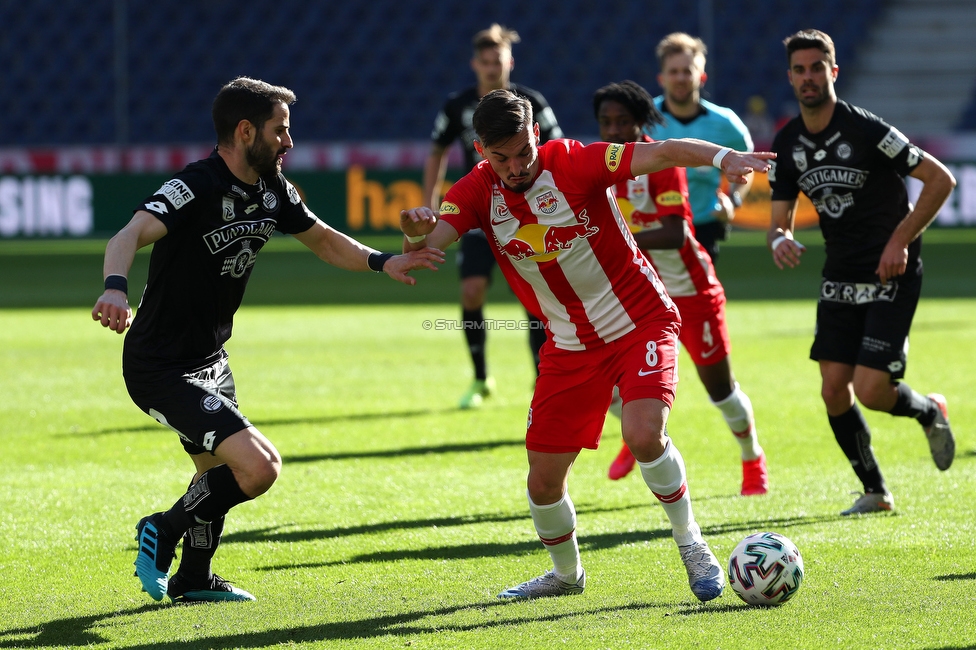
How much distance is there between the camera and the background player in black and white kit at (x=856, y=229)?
558cm

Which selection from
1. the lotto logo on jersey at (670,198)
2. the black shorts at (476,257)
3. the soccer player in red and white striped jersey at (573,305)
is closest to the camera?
the soccer player in red and white striped jersey at (573,305)

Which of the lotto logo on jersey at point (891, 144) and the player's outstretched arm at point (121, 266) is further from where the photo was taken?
the lotto logo on jersey at point (891, 144)

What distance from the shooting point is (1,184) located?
73.3ft

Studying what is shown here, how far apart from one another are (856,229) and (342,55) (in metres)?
22.7

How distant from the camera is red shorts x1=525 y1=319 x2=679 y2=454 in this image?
455cm

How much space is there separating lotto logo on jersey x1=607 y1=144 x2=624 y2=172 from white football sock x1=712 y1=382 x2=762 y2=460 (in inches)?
93.0

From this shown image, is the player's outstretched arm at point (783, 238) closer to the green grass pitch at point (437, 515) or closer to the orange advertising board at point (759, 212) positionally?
the green grass pitch at point (437, 515)

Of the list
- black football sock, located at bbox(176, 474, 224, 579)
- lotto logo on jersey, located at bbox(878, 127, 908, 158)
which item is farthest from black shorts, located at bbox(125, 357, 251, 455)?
lotto logo on jersey, located at bbox(878, 127, 908, 158)

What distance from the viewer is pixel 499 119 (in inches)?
169

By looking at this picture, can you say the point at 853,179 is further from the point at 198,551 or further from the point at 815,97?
the point at 198,551

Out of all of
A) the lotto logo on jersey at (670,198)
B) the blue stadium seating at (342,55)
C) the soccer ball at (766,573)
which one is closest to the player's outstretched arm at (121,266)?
the soccer ball at (766,573)

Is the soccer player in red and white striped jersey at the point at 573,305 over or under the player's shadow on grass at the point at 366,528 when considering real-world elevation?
over

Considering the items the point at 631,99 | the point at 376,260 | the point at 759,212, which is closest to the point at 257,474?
the point at 376,260

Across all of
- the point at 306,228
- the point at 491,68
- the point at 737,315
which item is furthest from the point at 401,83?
the point at 306,228
